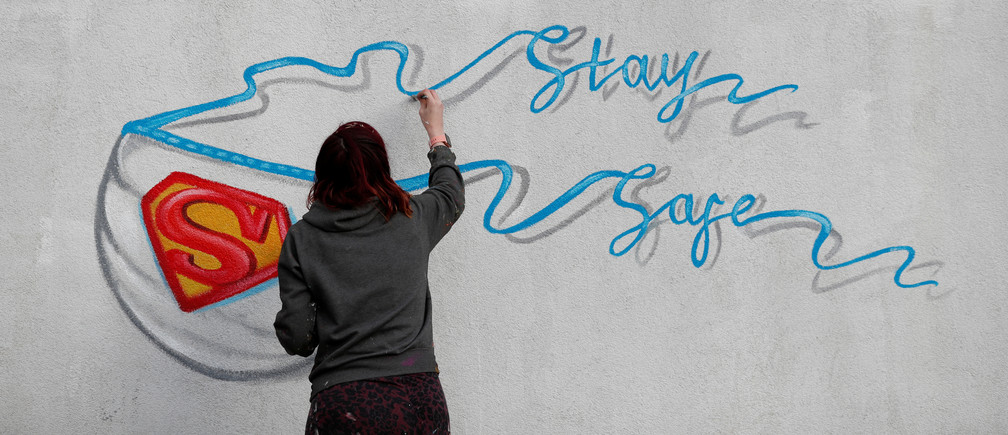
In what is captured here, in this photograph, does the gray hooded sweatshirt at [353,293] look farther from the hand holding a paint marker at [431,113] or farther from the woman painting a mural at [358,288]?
the hand holding a paint marker at [431,113]

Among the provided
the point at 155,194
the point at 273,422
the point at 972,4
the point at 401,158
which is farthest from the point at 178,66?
the point at 972,4

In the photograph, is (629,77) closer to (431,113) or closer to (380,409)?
(431,113)

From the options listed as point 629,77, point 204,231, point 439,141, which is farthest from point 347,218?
point 629,77

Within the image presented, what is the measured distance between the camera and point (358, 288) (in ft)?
6.11

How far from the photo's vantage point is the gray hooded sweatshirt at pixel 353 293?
185 centimetres

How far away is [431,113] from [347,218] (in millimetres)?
678

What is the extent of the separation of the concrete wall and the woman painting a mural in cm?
86

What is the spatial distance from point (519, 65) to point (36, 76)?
1.89m

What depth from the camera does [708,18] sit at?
2.84m

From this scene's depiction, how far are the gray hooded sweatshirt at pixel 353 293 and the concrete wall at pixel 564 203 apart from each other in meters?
0.86

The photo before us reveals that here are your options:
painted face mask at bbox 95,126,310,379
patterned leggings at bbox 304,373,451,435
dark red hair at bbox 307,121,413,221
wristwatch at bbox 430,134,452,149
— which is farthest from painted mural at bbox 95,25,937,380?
patterned leggings at bbox 304,373,451,435

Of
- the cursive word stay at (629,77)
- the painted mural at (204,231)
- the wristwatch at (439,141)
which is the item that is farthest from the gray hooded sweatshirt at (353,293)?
the cursive word stay at (629,77)

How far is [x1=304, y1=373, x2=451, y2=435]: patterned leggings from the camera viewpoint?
1754 mm

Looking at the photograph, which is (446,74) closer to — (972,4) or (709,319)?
(709,319)
